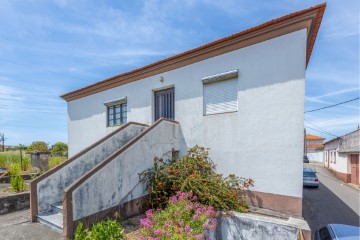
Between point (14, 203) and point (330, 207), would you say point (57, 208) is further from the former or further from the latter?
point (330, 207)

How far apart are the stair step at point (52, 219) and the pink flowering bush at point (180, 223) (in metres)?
2.05

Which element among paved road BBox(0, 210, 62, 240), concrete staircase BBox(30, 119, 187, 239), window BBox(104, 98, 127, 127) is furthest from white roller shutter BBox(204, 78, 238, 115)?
paved road BBox(0, 210, 62, 240)

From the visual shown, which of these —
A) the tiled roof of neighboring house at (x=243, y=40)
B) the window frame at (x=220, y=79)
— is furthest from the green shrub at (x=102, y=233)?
the tiled roof of neighboring house at (x=243, y=40)

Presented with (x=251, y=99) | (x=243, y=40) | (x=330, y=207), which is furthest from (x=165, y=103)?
(x=330, y=207)

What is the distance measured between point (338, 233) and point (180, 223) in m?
4.03

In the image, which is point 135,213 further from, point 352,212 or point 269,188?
point 352,212

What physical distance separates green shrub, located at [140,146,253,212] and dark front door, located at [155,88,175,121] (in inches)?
98.8

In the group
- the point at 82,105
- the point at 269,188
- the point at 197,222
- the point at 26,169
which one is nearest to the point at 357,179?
the point at 269,188

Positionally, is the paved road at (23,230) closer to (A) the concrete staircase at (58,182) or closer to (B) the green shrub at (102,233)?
(A) the concrete staircase at (58,182)

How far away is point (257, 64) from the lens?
20.4 feet

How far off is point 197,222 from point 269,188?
111 inches

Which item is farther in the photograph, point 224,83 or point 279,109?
point 224,83

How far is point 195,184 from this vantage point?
590cm

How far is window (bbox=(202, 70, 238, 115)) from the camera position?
6746 mm
